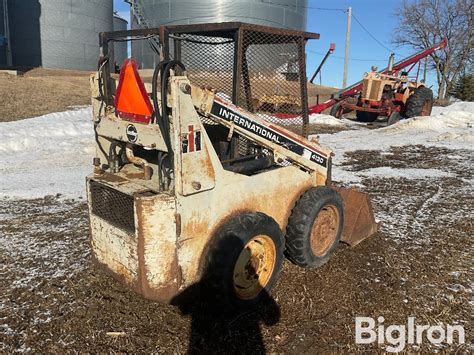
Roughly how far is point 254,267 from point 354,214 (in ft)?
5.26

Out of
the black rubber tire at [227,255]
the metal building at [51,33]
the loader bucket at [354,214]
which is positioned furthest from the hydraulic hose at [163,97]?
the metal building at [51,33]

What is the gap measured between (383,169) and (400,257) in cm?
447

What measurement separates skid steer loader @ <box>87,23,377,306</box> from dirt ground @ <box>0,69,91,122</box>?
10910mm

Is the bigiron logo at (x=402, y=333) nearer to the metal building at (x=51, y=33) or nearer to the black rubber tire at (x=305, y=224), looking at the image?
the black rubber tire at (x=305, y=224)

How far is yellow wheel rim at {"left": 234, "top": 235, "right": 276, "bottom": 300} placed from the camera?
3289 millimetres

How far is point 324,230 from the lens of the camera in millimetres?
4105

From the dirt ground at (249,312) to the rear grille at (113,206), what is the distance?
2.32 ft

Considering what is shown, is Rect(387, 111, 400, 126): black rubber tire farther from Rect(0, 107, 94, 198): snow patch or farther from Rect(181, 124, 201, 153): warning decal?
Rect(181, 124, 201, 153): warning decal

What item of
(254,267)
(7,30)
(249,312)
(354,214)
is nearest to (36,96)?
(7,30)

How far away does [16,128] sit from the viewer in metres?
10.9

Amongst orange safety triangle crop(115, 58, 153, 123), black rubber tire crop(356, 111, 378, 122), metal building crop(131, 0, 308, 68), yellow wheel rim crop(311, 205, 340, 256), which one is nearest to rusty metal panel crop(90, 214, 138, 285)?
orange safety triangle crop(115, 58, 153, 123)

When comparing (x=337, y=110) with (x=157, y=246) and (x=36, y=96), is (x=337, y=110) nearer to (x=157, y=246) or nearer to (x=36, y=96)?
(x=36, y=96)

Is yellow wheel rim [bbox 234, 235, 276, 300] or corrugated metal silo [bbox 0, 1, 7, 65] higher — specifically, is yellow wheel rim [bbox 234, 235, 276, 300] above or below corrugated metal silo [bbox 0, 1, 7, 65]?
below

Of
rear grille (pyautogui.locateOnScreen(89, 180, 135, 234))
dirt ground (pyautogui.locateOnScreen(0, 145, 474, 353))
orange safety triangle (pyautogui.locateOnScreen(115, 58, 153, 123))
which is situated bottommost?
dirt ground (pyautogui.locateOnScreen(0, 145, 474, 353))
